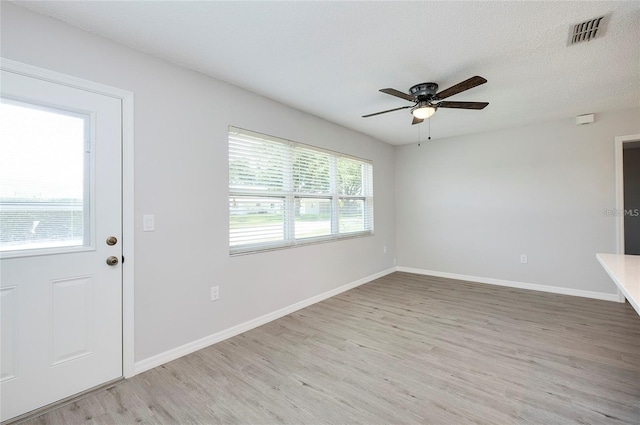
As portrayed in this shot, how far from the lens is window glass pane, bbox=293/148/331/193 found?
3.55 metres

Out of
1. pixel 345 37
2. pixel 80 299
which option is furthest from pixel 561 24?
pixel 80 299

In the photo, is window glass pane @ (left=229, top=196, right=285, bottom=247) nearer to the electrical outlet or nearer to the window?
the window

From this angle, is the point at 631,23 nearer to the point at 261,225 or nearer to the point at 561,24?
the point at 561,24

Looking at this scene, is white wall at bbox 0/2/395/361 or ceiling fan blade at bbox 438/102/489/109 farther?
ceiling fan blade at bbox 438/102/489/109

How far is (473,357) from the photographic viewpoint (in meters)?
2.35

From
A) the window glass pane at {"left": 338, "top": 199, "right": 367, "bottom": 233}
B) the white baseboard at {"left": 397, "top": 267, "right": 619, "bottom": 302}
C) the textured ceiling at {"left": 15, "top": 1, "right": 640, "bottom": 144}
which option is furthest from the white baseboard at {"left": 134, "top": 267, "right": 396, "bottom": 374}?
the textured ceiling at {"left": 15, "top": 1, "right": 640, "bottom": 144}

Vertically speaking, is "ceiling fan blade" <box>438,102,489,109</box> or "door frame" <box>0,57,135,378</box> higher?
"ceiling fan blade" <box>438,102,489,109</box>

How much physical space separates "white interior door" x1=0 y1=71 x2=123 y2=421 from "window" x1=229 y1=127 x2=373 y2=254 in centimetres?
106

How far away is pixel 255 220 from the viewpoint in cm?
308

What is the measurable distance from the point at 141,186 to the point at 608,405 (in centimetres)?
359

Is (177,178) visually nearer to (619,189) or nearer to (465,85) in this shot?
(465,85)

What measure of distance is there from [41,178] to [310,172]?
2609 millimetres

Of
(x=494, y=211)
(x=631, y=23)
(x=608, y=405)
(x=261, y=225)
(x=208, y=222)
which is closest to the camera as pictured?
(x=608, y=405)

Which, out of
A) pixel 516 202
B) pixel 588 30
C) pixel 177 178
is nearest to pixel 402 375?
pixel 177 178
